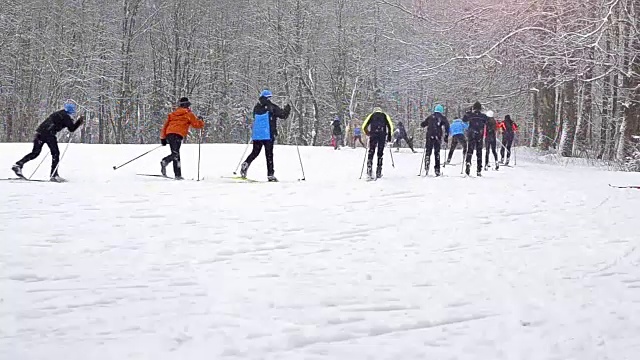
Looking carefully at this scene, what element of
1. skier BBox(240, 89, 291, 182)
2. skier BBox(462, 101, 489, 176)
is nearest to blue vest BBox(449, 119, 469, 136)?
skier BBox(462, 101, 489, 176)

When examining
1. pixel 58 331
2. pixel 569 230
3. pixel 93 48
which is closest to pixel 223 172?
pixel 569 230

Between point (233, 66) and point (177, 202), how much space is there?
4291 centimetres

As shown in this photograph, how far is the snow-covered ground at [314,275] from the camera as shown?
172 inches

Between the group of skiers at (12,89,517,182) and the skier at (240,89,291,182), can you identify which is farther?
the skier at (240,89,291,182)

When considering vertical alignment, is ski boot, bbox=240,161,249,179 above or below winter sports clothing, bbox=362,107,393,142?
below

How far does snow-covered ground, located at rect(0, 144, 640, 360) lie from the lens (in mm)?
4367

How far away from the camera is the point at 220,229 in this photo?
316 inches

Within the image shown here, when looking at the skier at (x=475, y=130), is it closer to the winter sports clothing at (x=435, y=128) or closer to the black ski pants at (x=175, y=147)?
the winter sports clothing at (x=435, y=128)

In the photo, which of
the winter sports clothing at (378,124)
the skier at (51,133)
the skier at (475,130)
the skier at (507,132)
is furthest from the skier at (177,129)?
the skier at (507,132)

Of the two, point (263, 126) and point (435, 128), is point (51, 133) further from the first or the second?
point (435, 128)

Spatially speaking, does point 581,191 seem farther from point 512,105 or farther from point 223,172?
point 512,105

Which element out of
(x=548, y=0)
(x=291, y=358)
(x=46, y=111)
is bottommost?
(x=291, y=358)

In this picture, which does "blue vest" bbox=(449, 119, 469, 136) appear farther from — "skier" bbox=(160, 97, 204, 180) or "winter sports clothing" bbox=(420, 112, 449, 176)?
"skier" bbox=(160, 97, 204, 180)

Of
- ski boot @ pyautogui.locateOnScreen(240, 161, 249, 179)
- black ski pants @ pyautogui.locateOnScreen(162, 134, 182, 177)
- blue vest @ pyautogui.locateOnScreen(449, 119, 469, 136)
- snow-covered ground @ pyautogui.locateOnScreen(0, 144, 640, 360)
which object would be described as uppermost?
blue vest @ pyautogui.locateOnScreen(449, 119, 469, 136)
